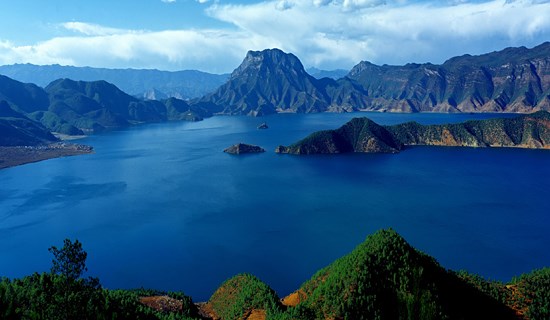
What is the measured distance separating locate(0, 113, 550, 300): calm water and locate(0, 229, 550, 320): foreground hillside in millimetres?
25169

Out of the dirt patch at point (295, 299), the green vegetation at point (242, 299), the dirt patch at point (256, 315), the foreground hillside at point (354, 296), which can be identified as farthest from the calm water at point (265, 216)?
the foreground hillside at point (354, 296)

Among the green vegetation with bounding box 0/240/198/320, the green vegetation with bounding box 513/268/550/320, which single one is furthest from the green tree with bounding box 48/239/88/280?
the green vegetation with bounding box 513/268/550/320

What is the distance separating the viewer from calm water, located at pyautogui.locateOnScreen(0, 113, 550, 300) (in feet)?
261

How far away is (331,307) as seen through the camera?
124 ft

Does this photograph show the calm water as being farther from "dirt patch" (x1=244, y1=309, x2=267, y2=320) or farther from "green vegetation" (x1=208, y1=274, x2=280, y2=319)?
"dirt patch" (x1=244, y1=309, x2=267, y2=320)

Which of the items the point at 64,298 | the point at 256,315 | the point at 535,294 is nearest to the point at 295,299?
the point at 256,315

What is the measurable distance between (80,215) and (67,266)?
284 feet

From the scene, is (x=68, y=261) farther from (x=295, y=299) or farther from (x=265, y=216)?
(x=265, y=216)

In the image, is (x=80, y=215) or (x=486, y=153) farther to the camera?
(x=486, y=153)

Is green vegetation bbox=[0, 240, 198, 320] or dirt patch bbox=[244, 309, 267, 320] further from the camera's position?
dirt patch bbox=[244, 309, 267, 320]

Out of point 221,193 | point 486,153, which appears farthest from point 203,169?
point 486,153

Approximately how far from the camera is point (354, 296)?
122 feet

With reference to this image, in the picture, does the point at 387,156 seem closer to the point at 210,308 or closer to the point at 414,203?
the point at 414,203

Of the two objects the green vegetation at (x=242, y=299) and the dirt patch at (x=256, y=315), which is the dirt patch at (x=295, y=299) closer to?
the green vegetation at (x=242, y=299)
